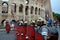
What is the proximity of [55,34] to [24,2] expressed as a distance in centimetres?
5044

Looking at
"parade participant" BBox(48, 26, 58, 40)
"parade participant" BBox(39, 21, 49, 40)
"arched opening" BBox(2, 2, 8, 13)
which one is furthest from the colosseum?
"parade participant" BBox(48, 26, 58, 40)

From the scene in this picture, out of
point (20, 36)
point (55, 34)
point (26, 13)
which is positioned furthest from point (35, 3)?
point (55, 34)

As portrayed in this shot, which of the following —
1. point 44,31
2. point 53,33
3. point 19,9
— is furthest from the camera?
point 19,9

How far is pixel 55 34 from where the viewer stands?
356 inches

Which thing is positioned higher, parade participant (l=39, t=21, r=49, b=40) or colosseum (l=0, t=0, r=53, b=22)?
colosseum (l=0, t=0, r=53, b=22)

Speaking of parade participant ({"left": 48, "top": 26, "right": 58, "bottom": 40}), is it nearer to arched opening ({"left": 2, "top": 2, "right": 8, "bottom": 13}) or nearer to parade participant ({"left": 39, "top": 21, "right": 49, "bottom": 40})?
parade participant ({"left": 39, "top": 21, "right": 49, "bottom": 40})

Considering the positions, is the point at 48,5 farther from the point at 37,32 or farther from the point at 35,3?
the point at 37,32

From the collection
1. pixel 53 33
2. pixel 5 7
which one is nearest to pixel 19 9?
pixel 5 7

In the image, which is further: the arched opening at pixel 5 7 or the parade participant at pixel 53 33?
the arched opening at pixel 5 7

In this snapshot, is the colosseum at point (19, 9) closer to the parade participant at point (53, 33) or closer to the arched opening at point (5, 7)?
the arched opening at point (5, 7)

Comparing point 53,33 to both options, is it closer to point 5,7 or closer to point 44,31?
point 44,31

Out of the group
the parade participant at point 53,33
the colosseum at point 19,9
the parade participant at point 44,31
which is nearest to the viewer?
the parade participant at point 53,33

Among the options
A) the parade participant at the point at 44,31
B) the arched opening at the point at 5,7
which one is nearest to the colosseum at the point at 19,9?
the arched opening at the point at 5,7

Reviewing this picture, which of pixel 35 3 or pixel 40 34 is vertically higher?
pixel 35 3
